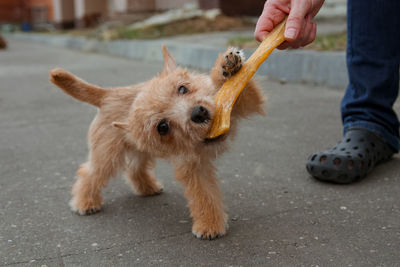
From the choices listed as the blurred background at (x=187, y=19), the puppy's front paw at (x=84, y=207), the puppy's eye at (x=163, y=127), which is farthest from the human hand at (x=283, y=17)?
A: the blurred background at (x=187, y=19)

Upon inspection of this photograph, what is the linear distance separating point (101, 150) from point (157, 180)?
582mm

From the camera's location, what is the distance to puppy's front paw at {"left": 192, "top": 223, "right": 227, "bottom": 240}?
2199 millimetres

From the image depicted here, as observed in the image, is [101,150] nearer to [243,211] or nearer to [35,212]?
[35,212]

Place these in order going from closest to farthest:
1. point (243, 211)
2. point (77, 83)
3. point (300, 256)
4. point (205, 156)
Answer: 1. point (300, 256)
2. point (205, 156)
3. point (243, 211)
4. point (77, 83)

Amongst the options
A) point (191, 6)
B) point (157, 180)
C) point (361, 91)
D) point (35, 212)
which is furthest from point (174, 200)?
point (191, 6)

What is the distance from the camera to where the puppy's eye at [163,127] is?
223 centimetres

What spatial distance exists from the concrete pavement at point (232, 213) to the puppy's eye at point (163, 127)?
1.62ft

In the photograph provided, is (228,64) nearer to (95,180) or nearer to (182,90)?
(182,90)

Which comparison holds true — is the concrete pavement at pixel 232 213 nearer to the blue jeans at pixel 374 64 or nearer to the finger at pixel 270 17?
the blue jeans at pixel 374 64

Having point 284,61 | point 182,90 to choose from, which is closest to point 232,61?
point 182,90

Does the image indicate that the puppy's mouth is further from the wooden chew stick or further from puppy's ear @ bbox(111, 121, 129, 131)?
puppy's ear @ bbox(111, 121, 129, 131)

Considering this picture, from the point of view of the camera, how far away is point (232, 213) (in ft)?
8.19

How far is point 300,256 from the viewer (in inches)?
76.9

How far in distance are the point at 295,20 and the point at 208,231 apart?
112cm
